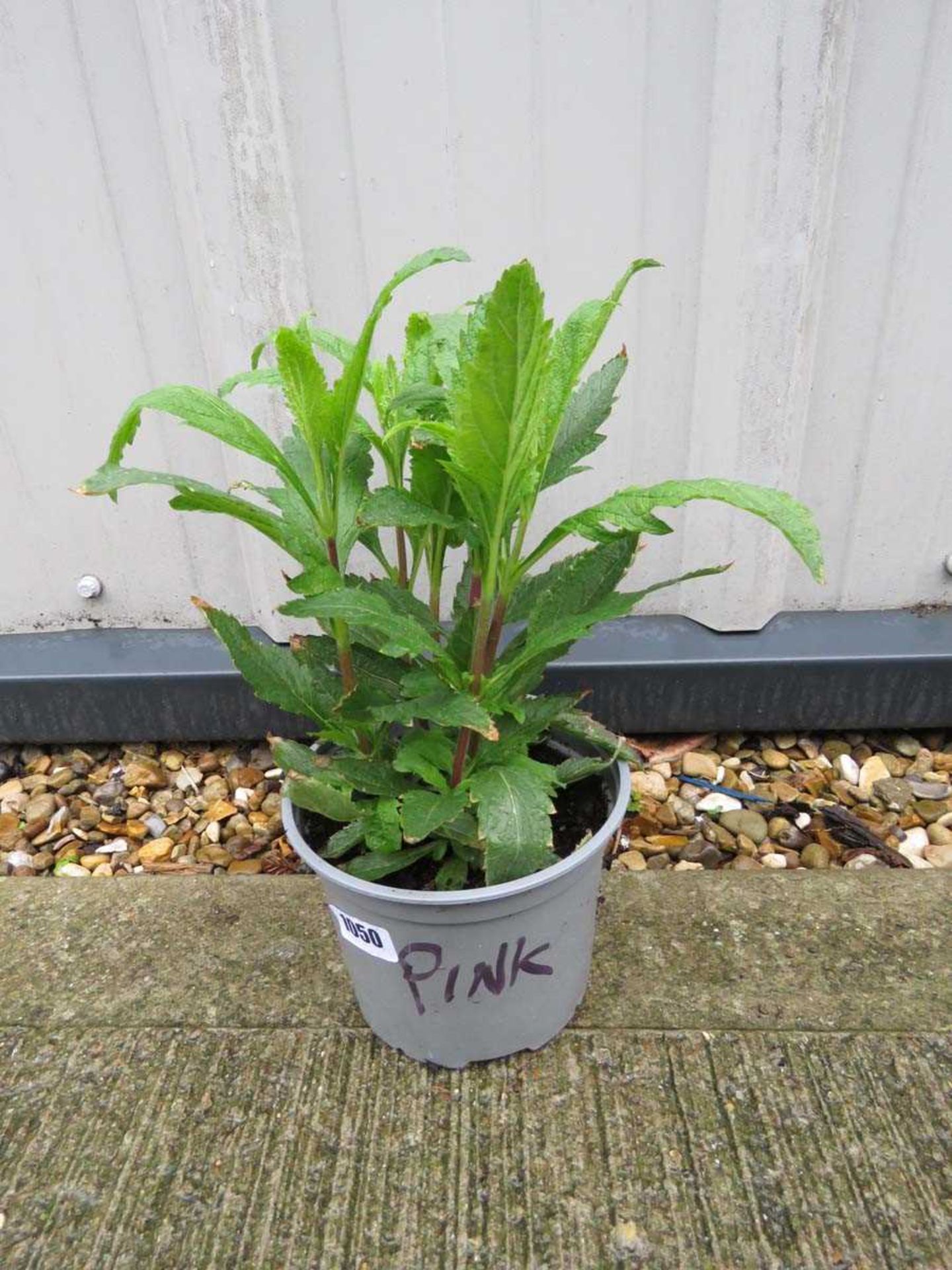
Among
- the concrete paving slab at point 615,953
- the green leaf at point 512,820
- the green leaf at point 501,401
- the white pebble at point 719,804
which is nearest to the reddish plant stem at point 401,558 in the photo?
the green leaf at point 501,401

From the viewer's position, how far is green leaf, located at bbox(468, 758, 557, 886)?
1062mm

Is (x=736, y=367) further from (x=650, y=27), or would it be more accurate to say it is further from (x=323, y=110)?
(x=323, y=110)

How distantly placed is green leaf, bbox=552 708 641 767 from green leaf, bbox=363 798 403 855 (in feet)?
0.84

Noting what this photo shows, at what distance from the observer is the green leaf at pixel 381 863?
1.21 m

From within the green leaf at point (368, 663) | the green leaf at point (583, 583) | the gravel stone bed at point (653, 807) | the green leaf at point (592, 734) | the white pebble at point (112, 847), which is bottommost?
the white pebble at point (112, 847)

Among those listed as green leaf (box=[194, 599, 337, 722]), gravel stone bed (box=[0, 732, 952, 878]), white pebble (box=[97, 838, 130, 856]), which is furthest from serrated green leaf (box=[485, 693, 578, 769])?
white pebble (box=[97, 838, 130, 856])

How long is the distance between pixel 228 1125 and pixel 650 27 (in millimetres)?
1850

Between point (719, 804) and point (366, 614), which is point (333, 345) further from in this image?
point (719, 804)

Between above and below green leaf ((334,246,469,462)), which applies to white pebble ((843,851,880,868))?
below

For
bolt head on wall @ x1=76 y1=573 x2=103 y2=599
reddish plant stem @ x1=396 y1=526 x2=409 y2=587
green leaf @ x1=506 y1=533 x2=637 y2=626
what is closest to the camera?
green leaf @ x1=506 y1=533 x2=637 y2=626

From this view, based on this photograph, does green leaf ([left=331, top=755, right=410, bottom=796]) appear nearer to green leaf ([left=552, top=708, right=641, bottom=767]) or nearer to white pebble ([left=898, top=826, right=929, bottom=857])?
green leaf ([left=552, top=708, right=641, bottom=767])

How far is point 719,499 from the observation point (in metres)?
0.94

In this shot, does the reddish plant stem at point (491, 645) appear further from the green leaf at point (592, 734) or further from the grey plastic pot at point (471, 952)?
the grey plastic pot at point (471, 952)

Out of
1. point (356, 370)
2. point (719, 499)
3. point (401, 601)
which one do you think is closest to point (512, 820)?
point (401, 601)
